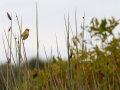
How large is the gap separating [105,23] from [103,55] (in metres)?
0.32

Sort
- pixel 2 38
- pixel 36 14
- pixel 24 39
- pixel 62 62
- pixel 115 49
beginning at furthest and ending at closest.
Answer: pixel 115 49 → pixel 62 62 → pixel 2 38 → pixel 36 14 → pixel 24 39

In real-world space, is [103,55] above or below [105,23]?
below

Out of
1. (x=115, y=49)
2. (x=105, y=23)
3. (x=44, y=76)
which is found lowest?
(x=44, y=76)

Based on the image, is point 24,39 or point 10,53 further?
point 10,53

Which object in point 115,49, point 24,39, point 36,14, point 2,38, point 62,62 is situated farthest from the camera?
point 115,49

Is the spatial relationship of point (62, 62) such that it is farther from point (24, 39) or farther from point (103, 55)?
point (24, 39)

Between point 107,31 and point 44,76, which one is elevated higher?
point 107,31

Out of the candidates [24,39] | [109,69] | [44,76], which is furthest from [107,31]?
[24,39]

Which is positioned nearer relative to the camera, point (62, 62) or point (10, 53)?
point (10, 53)

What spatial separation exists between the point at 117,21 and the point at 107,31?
0.16m

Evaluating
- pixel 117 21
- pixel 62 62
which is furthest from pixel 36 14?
pixel 117 21

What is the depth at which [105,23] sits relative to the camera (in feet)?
11.8

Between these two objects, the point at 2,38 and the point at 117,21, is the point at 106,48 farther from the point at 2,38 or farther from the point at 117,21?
the point at 2,38

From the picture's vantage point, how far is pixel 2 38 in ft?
7.42
